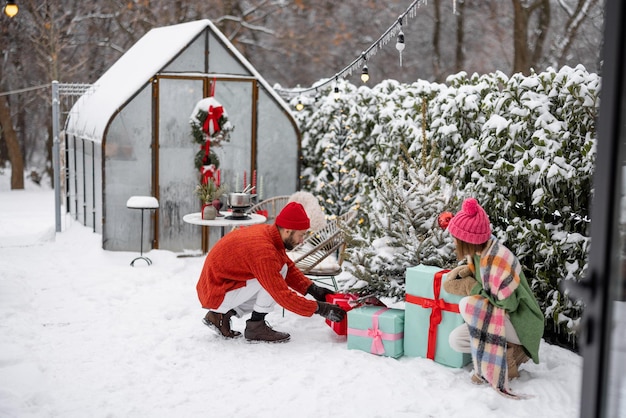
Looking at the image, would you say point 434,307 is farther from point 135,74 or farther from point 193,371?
point 135,74

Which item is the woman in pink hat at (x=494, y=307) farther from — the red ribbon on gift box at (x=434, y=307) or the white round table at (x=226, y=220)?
the white round table at (x=226, y=220)

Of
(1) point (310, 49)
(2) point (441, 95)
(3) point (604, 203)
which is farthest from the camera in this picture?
(1) point (310, 49)

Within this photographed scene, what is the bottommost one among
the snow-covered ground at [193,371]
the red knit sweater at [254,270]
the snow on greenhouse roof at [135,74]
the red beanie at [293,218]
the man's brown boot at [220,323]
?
the snow-covered ground at [193,371]

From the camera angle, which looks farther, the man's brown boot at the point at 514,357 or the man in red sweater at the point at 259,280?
the man in red sweater at the point at 259,280

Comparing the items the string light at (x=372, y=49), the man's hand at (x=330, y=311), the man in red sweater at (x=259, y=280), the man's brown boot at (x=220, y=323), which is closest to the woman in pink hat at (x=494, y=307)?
the man's hand at (x=330, y=311)

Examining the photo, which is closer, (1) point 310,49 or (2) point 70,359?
(2) point 70,359

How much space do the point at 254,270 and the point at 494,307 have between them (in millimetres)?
1912

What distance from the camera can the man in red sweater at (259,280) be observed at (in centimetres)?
565

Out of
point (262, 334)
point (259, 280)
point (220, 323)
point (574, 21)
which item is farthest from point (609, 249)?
point (574, 21)

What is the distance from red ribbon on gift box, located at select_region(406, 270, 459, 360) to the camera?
5.24 metres

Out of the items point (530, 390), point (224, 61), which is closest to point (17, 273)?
point (224, 61)

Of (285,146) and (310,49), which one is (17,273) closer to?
(285,146)

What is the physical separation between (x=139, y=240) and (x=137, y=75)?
2267mm

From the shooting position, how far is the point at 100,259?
9.13m
